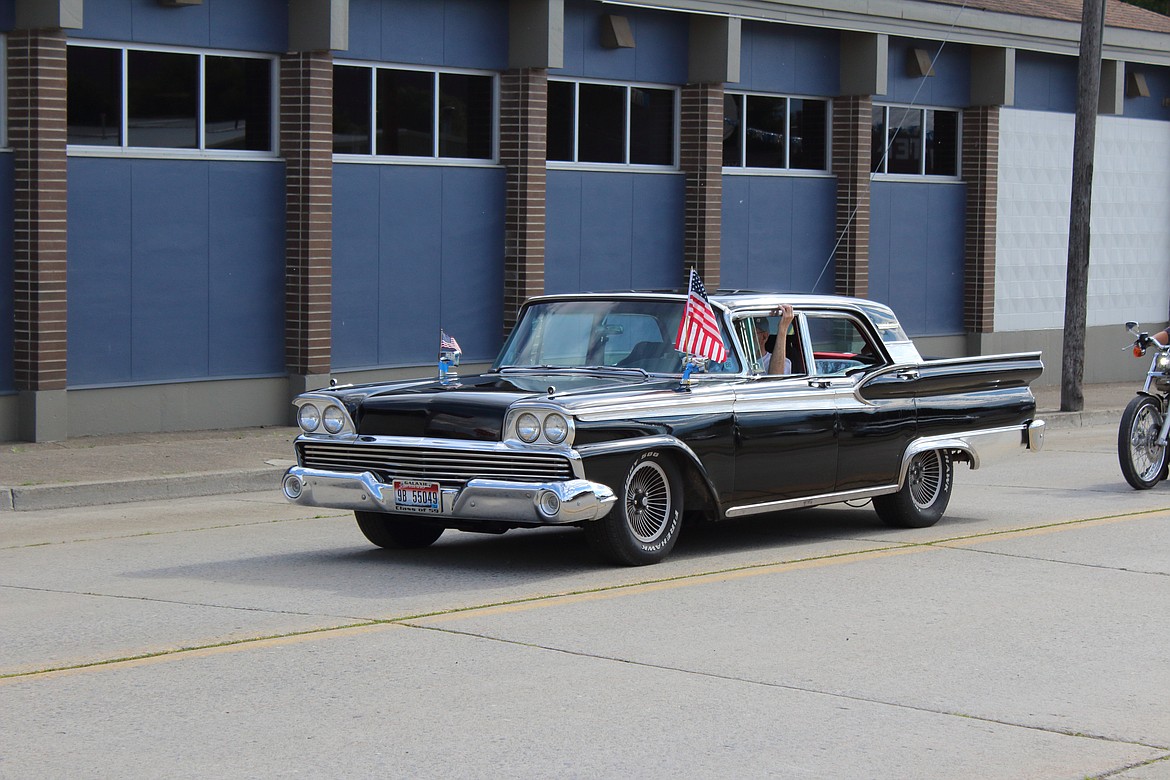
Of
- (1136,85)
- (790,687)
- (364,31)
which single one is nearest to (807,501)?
(790,687)

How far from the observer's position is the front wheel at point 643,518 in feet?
32.0

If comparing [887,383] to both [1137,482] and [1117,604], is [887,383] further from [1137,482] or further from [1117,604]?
[1137,482]

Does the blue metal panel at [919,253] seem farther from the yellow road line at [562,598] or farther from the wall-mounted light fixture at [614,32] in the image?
the yellow road line at [562,598]

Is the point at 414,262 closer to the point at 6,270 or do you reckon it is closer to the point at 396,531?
the point at 6,270

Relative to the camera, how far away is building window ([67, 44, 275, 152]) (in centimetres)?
1742

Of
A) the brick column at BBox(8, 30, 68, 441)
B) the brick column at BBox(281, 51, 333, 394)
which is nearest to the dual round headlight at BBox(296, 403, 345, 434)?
the brick column at BBox(8, 30, 68, 441)

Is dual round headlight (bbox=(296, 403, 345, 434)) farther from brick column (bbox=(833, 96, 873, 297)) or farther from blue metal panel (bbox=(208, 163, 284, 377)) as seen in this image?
brick column (bbox=(833, 96, 873, 297))

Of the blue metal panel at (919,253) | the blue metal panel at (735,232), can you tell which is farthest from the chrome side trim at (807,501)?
the blue metal panel at (919,253)

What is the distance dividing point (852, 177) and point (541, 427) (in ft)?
56.2

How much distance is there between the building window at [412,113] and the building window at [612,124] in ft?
3.77

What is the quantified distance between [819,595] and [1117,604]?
5.22 ft

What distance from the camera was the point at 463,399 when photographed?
9.69 meters

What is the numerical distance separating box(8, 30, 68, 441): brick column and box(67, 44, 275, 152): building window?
0.57 meters

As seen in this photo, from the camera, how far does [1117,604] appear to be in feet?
30.2
